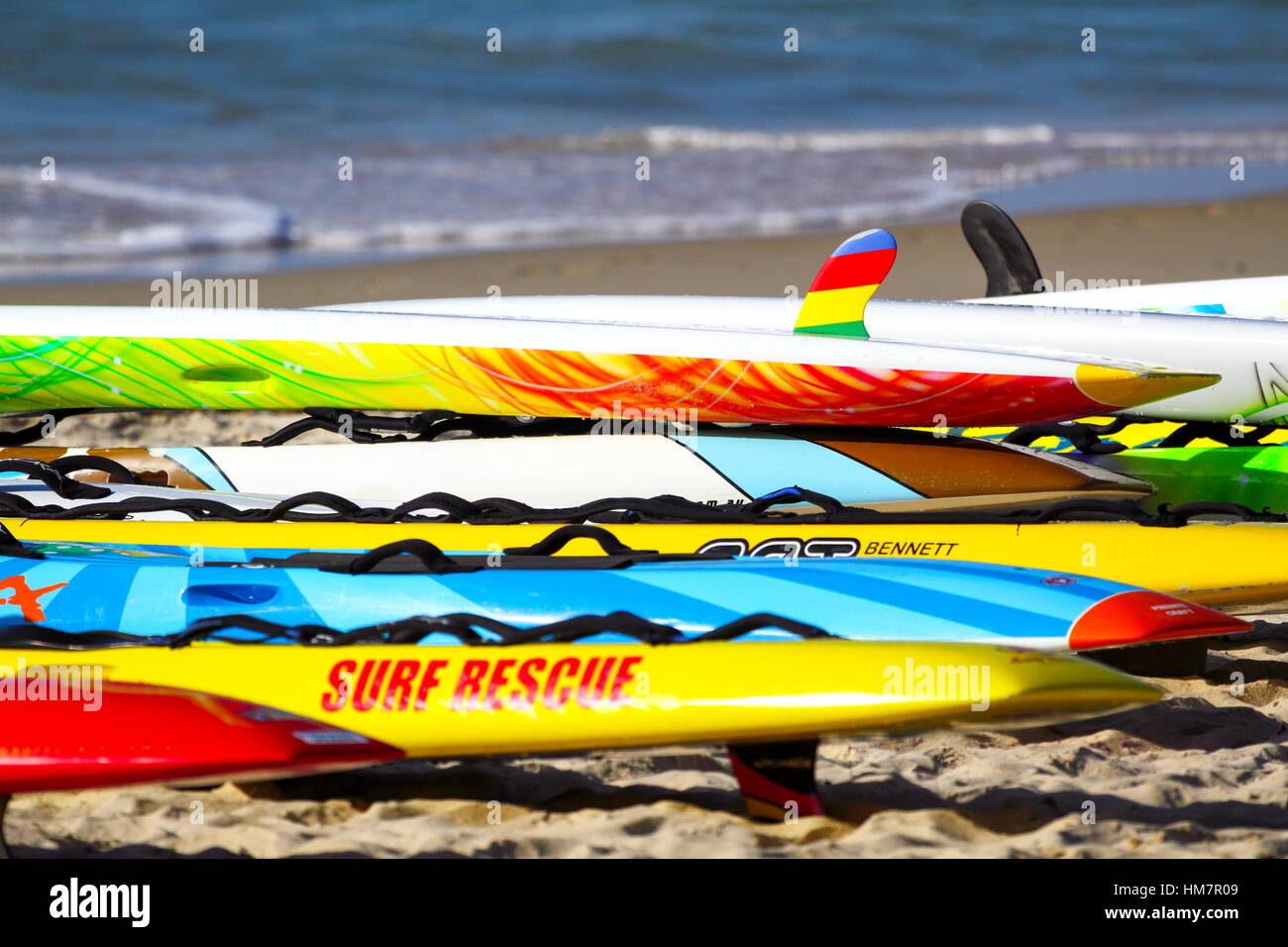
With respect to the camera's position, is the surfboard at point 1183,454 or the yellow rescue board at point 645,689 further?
the surfboard at point 1183,454

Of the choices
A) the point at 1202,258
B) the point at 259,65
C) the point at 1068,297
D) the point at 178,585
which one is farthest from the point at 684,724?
the point at 259,65

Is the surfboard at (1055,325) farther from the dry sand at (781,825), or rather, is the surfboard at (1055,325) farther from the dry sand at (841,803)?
the dry sand at (781,825)

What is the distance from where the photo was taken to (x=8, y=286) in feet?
23.7

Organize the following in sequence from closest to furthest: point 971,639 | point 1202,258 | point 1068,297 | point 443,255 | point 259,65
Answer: point 971,639 < point 1068,297 < point 1202,258 < point 443,255 < point 259,65

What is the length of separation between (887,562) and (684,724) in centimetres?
75

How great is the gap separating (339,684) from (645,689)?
0.55 metres

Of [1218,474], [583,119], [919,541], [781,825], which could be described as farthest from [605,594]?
[583,119]

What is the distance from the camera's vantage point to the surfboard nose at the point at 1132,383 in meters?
3.47

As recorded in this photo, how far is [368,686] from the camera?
2350mm

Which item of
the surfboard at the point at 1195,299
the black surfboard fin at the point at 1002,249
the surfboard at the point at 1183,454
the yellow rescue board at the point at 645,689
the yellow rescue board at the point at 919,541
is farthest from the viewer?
the black surfboard fin at the point at 1002,249

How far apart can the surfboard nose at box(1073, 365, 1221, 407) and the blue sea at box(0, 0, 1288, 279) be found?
4.78 metres

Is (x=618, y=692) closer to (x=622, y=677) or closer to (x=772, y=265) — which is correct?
(x=622, y=677)

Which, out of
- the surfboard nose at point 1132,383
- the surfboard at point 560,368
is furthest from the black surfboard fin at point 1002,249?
the surfboard nose at point 1132,383

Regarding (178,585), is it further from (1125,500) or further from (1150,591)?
(1125,500)
